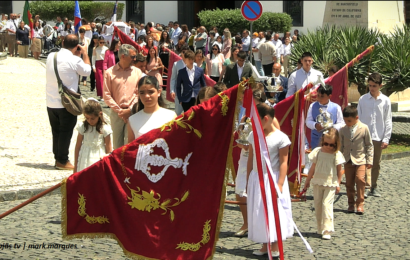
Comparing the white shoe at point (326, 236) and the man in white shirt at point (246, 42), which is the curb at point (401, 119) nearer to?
the man in white shirt at point (246, 42)

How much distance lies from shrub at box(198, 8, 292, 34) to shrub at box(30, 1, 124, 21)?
5.96 meters

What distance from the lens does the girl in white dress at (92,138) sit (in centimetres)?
740

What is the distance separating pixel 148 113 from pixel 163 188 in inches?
39.4

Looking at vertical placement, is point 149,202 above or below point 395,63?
below

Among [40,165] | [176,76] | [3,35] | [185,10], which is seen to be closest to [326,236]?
[40,165]

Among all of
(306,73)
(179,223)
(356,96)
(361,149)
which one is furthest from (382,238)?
(356,96)

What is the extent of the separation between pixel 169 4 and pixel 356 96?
19.4m

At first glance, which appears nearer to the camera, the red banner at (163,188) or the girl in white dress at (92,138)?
the red banner at (163,188)

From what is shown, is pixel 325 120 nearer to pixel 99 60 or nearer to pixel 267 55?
pixel 99 60

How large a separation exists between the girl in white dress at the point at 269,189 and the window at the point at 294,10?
29.8 m

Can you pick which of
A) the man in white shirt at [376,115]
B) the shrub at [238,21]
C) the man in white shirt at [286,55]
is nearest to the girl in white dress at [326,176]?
the man in white shirt at [376,115]

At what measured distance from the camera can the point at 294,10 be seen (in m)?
35.6

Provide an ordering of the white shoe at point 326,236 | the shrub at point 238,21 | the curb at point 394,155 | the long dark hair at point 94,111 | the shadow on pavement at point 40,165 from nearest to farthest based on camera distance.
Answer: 1. the white shoe at point 326,236
2. the long dark hair at point 94,111
3. the shadow on pavement at point 40,165
4. the curb at point 394,155
5. the shrub at point 238,21

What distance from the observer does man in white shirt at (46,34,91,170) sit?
9594mm
